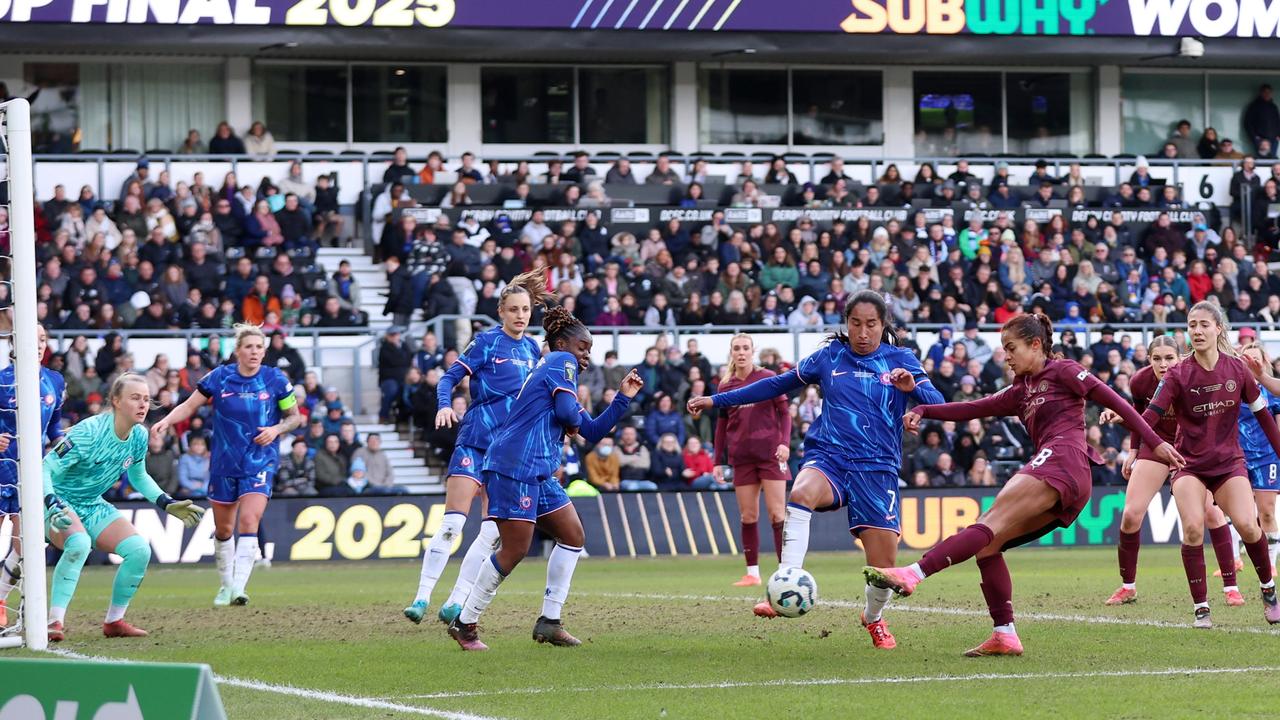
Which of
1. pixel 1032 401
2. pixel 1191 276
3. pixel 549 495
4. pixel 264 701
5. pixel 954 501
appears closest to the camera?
pixel 264 701

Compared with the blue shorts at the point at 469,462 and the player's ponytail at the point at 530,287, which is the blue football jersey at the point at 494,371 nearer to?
the blue shorts at the point at 469,462

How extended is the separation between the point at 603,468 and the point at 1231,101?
73.3 feet

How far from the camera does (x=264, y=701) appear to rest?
9.25m

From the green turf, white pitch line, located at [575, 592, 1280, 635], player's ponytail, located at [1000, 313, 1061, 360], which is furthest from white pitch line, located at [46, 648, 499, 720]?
white pitch line, located at [575, 592, 1280, 635]

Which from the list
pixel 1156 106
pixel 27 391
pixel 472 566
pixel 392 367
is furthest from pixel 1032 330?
pixel 1156 106

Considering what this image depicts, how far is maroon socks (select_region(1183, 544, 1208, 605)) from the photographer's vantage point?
12484 mm

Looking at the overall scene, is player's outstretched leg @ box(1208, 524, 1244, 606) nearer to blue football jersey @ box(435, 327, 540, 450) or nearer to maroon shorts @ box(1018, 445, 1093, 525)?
maroon shorts @ box(1018, 445, 1093, 525)

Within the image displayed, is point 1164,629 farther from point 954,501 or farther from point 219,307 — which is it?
Result: point 219,307

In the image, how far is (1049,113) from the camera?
40594mm

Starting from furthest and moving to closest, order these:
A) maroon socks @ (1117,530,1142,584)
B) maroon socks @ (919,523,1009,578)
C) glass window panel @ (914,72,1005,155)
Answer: glass window panel @ (914,72,1005,155)
maroon socks @ (1117,530,1142,584)
maroon socks @ (919,523,1009,578)

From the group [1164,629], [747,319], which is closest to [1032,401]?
[1164,629]

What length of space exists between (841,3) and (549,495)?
2557cm

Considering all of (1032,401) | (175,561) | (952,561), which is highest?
(1032,401)

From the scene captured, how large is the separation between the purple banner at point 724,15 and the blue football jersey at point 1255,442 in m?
20.2
